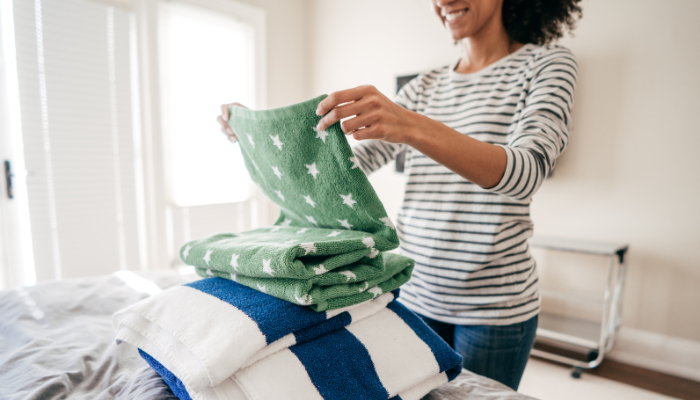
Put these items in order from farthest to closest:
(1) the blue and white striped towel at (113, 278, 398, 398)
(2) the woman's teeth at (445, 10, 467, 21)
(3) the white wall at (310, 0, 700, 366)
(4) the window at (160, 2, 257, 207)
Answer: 1. (4) the window at (160, 2, 257, 207)
2. (3) the white wall at (310, 0, 700, 366)
3. (2) the woman's teeth at (445, 10, 467, 21)
4. (1) the blue and white striped towel at (113, 278, 398, 398)

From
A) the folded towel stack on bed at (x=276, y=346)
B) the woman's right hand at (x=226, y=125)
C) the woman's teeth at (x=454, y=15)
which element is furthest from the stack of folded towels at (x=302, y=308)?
the woman's teeth at (x=454, y=15)

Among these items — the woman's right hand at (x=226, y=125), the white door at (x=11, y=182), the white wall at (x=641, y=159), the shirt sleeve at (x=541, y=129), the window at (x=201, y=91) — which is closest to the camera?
the shirt sleeve at (x=541, y=129)

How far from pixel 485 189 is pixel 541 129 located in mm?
143

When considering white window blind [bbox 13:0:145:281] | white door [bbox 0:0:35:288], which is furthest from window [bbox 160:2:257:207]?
white door [bbox 0:0:35:288]

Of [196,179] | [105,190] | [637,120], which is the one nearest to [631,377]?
[637,120]

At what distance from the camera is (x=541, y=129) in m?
0.67

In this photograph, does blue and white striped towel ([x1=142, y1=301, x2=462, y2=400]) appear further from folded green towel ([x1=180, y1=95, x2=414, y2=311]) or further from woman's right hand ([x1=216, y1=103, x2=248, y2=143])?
woman's right hand ([x1=216, y1=103, x2=248, y2=143])

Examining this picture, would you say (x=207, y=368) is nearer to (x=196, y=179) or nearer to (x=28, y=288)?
(x=28, y=288)

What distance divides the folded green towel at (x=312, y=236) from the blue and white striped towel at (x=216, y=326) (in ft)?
0.07

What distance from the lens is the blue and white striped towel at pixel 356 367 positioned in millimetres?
425

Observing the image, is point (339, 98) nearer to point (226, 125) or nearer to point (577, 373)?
point (226, 125)

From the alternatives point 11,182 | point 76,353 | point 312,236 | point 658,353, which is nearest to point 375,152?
point 312,236

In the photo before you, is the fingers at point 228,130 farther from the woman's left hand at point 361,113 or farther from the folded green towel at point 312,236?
the woman's left hand at point 361,113

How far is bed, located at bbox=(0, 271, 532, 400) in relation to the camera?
62cm
